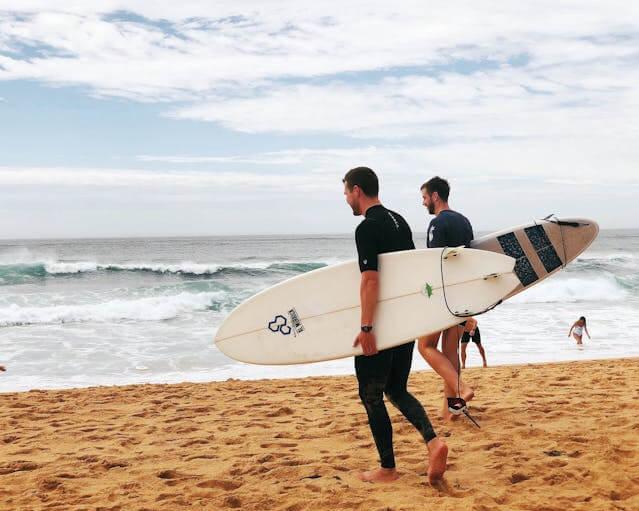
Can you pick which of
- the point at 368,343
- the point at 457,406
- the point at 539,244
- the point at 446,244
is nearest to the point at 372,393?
the point at 368,343

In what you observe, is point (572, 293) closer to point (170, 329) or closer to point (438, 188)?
point (170, 329)

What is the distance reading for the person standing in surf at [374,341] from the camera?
3.00 m

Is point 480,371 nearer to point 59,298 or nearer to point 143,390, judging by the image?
point 143,390

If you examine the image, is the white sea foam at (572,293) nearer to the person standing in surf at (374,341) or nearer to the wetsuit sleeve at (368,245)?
the person standing in surf at (374,341)

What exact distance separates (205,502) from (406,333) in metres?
1.31

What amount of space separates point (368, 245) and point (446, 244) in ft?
3.63

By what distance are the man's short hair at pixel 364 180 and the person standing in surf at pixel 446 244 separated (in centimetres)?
100

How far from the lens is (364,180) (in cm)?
307

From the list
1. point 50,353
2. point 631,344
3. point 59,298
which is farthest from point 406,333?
point 59,298

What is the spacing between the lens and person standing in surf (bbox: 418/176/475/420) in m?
3.95

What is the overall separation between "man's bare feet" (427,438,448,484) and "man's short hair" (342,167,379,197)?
1271 millimetres

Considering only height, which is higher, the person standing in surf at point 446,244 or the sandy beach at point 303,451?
the person standing in surf at point 446,244

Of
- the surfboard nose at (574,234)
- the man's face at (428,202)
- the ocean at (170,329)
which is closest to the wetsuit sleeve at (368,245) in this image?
the man's face at (428,202)

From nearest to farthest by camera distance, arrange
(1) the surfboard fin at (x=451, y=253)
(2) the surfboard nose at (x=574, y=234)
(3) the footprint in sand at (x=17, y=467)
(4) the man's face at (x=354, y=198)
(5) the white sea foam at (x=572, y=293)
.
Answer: (4) the man's face at (x=354, y=198)
(1) the surfboard fin at (x=451, y=253)
(3) the footprint in sand at (x=17, y=467)
(2) the surfboard nose at (x=574, y=234)
(5) the white sea foam at (x=572, y=293)
